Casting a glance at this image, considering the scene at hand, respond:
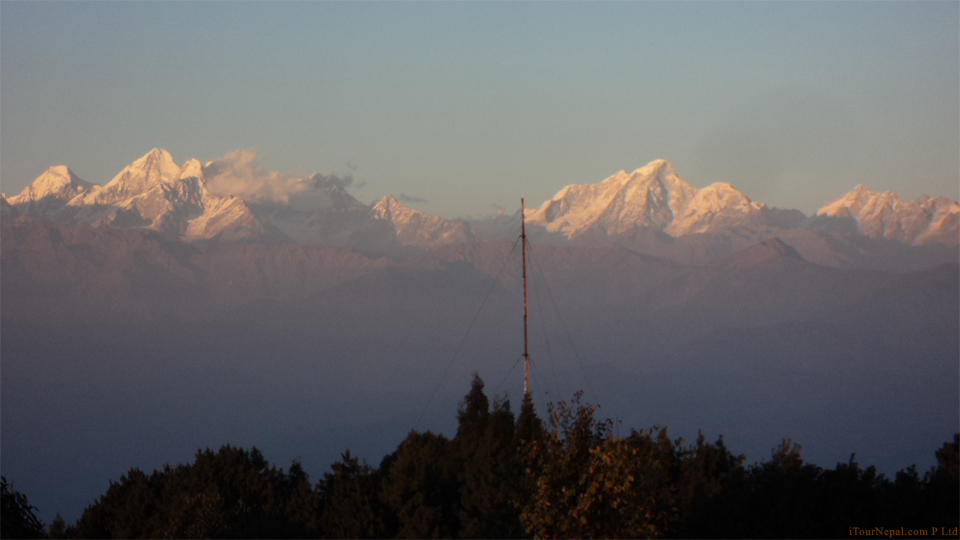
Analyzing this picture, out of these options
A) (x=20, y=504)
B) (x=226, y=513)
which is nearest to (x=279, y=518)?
(x=226, y=513)

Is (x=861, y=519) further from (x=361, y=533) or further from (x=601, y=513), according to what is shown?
(x=361, y=533)

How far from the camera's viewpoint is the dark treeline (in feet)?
65.7

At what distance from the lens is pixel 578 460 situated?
68.1ft

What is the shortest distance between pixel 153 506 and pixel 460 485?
1161 centimetres

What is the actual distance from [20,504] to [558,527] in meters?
18.2

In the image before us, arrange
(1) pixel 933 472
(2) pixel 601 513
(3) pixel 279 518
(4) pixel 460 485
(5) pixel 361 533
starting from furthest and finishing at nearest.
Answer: (4) pixel 460 485 → (5) pixel 361 533 → (3) pixel 279 518 → (1) pixel 933 472 → (2) pixel 601 513

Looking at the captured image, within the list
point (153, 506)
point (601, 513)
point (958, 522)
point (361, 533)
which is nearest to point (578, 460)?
point (601, 513)

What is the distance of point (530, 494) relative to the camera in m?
22.6

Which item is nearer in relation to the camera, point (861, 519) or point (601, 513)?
point (601, 513)

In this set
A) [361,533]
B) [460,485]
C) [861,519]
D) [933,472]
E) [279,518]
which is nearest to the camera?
[861,519]

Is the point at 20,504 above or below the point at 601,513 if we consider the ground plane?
below

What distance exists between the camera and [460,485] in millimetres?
34938

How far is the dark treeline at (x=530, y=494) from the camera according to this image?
20016 millimetres

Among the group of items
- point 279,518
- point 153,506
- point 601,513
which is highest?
point 601,513
